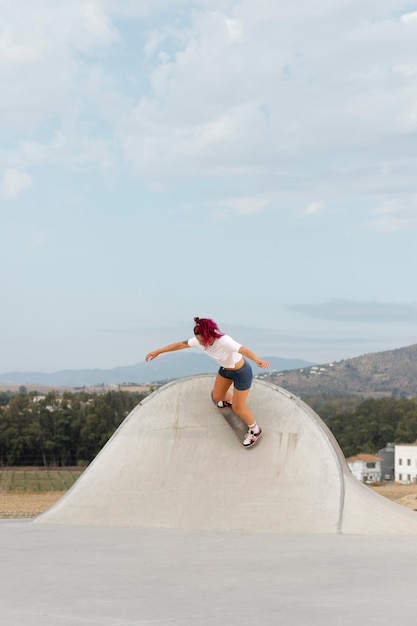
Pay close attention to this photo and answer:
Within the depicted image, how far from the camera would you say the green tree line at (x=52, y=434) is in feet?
248

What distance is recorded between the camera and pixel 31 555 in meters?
8.36

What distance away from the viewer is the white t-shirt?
1091 cm

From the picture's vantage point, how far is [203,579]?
23.2ft

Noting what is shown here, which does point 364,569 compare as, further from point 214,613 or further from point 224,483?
point 224,483

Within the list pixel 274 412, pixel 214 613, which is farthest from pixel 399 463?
pixel 214 613

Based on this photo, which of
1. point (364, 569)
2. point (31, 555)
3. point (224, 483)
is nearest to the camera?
point (364, 569)

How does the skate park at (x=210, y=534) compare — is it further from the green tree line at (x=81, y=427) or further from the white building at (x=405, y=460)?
the white building at (x=405, y=460)

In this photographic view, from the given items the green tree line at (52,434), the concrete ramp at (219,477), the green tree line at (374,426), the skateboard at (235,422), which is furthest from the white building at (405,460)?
the skateboard at (235,422)

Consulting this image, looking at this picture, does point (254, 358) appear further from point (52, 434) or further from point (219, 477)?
point (52, 434)

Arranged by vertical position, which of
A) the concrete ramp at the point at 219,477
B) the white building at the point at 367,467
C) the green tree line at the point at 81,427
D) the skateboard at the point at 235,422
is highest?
the skateboard at the point at 235,422

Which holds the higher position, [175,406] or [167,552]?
[175,406]

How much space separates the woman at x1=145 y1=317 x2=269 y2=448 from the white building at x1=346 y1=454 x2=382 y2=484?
61948 mm

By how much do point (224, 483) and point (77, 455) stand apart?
67371mm

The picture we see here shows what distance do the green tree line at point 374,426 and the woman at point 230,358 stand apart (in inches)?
3057
